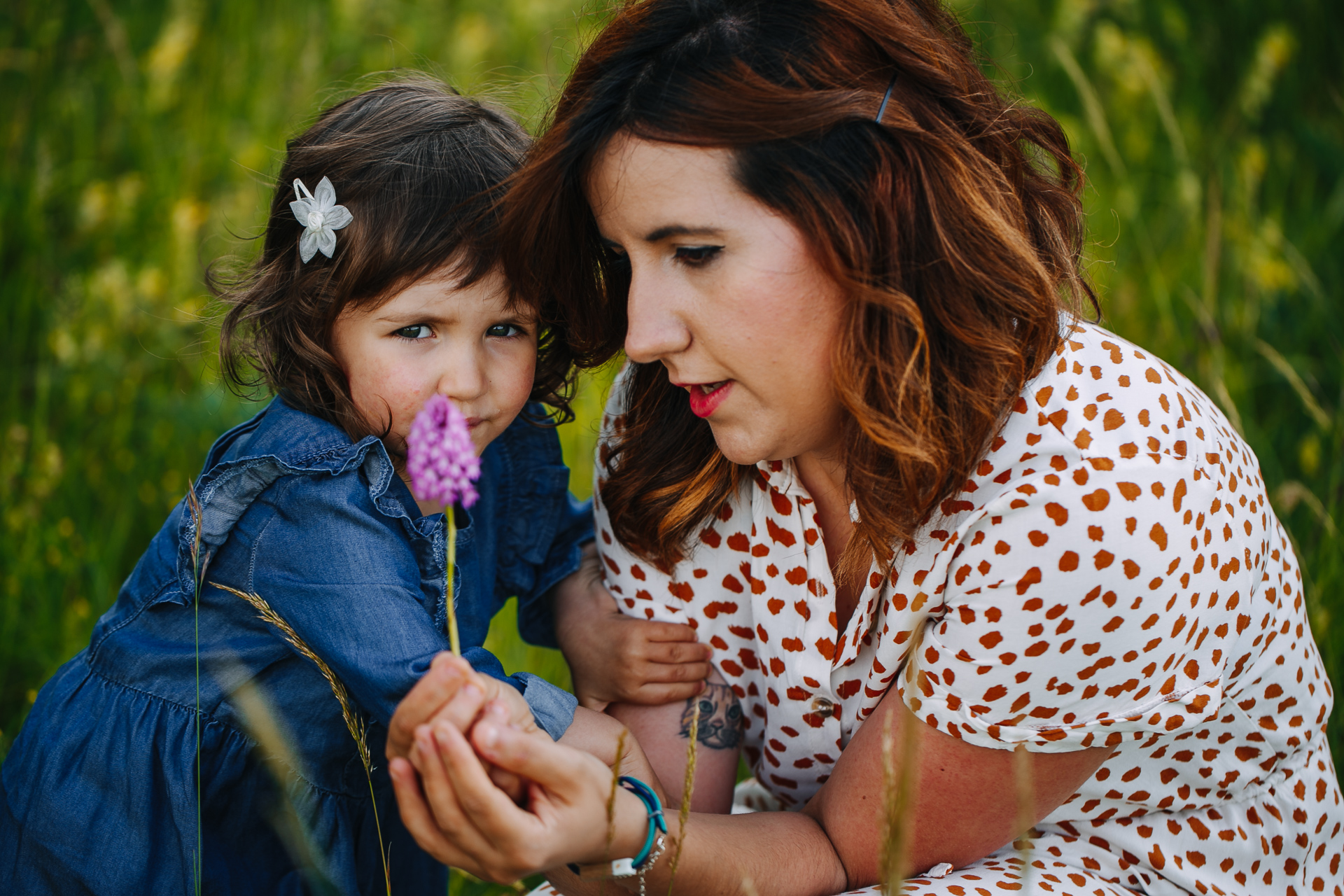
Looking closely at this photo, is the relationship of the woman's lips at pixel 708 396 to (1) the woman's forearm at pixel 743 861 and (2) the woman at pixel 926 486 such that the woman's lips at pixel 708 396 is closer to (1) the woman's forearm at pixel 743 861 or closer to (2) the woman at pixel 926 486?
(2) the woman at pixel 926 486

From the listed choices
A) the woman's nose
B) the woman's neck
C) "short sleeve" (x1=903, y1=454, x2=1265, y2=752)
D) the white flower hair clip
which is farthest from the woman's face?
the white flower hair clip

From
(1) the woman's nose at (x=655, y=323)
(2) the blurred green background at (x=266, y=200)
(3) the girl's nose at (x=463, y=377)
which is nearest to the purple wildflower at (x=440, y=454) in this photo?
(1) the woman's nose at (x=655, y=323)

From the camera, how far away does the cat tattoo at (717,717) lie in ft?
6.98

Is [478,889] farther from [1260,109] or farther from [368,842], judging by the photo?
[1260,109]

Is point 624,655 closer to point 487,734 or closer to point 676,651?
point 676,651

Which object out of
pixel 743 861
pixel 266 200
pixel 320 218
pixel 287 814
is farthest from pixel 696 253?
pixel 266 200

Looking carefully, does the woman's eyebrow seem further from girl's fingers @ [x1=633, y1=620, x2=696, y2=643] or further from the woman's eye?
girl's fingers @ [x1=633, y1=620, x2=696, y2=643]

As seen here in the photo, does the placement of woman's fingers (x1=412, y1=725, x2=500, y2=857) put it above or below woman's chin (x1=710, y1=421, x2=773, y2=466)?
below

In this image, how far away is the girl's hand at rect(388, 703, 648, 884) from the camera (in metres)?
1.30

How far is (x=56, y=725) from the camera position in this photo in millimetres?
1935

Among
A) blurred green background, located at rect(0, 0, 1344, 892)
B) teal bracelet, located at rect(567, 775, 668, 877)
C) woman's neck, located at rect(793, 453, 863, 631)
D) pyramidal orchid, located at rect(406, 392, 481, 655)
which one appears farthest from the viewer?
blurred green background, located at rect(0, 0, 1344, 892)

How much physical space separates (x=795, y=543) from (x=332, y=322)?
912mm

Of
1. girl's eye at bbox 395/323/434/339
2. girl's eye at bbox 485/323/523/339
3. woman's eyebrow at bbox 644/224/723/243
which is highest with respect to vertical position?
woman's eyebrow at bbox 644/224/723/243

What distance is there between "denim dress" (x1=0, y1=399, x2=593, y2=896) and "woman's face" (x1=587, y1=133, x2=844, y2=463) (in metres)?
0.53
